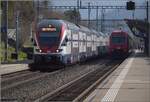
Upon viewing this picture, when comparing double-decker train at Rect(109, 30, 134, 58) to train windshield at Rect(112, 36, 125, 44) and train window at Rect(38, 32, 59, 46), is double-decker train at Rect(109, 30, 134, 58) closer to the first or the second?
train windshield at Rect(112, 36, 125, 44)

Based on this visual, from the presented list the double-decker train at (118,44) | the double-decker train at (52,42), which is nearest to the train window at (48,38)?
the double-decker train at (52,42)

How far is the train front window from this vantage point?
34125 mm

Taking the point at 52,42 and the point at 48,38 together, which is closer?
the point at 52,42

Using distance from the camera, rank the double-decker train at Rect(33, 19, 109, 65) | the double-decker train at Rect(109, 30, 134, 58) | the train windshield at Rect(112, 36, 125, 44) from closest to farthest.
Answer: the double-decker train at Rect(33, 19, 109, 65)
the double-decker train at Rect(109, 30, 134, 58)
the train windshield at Rect(112, 36, 125, 44)

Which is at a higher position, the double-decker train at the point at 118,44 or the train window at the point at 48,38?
the train window at the point at 48,38

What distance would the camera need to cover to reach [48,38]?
34.4 m

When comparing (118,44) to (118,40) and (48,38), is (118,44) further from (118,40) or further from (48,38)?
(48,38)

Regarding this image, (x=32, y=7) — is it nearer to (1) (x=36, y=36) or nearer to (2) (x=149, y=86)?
(1) (x=36, y=36)

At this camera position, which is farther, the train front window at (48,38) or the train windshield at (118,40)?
the train windshield at (118,40)

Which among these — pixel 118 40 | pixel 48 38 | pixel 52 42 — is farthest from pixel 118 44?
pixel 52 42

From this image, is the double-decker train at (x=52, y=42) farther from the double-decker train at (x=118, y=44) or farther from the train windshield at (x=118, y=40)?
the train windshield at (x=118, y=40)

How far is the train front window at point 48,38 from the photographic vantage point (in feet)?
112

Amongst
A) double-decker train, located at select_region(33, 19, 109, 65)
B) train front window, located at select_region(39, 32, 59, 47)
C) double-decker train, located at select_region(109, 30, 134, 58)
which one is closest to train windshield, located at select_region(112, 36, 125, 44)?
double-decker train, located at select_region(109, 30, 134, 58)

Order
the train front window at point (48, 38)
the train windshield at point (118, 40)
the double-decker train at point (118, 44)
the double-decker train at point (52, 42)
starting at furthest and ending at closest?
1. the train windshield at point (118, 40)
2. the double-decker train at point (118, 44)
3. the train front window at point (48, 38)
4. the double-decker train at point (52, 42)
